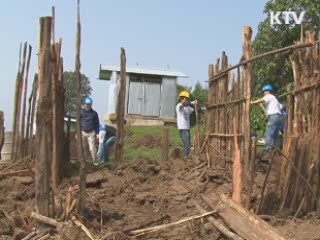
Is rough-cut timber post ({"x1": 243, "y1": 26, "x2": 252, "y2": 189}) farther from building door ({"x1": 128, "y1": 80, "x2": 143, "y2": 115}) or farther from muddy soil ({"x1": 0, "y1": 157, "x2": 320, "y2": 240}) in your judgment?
building door ({"x1": 128, "y1": 80, "x2": 143, "y2": 115})

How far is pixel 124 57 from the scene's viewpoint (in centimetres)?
1059

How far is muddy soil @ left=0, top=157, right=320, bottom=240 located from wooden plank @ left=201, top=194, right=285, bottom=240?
0.87 ft

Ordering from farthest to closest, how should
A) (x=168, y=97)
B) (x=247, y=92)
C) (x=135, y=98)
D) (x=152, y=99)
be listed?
1. (x=168, y=97)
2. (x=152, y=99)
3. (x=135, y=98)
4. (x=247, y=92)

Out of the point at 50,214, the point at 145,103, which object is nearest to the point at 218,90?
the point at 50,214

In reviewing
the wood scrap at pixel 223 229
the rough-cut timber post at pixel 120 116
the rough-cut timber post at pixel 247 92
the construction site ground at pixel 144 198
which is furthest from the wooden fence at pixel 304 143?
the rough-cut timber post at pixel 120 116

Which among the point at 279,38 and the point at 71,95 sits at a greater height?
the point at 279,38

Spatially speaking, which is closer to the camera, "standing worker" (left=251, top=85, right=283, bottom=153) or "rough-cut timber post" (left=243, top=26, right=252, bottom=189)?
"rough-cut timber post" (left=243, top=26, right=252, bottom=189)

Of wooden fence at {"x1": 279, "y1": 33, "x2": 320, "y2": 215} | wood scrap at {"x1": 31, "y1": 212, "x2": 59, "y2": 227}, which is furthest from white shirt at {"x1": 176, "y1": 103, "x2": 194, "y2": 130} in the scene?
wood scrap at {"x1": 31, "y1": 212, "x2": 59, "y2": 227}

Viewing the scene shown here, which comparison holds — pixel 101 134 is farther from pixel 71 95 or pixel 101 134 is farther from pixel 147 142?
pixel 147 142

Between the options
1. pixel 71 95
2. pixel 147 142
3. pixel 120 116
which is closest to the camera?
pixel 120 116

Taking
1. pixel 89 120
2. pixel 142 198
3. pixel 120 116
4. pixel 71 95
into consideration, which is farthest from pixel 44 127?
pixel 71 95

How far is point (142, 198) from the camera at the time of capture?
8.09 metres

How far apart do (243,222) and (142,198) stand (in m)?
2.79

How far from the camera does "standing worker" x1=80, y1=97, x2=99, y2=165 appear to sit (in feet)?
37.2
